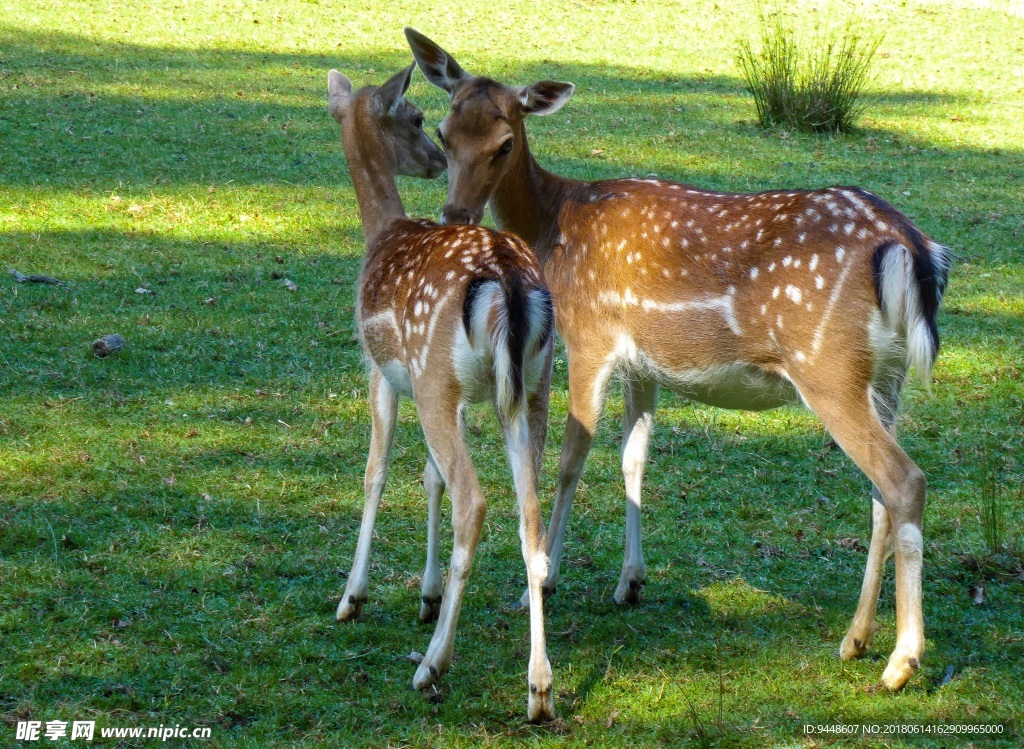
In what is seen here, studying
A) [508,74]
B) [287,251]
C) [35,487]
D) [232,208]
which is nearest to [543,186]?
[35,487]

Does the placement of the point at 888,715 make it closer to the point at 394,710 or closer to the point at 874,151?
the point at 394,710

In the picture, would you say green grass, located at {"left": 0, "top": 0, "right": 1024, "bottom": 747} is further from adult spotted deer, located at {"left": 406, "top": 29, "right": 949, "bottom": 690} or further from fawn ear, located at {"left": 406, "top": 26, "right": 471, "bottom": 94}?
fawn ear, located at {"left": 406, "top": 26, "right": 471, "bottom": 94}

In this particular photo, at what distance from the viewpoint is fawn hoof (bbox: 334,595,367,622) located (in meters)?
4.91

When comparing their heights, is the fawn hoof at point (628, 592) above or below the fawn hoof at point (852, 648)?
below

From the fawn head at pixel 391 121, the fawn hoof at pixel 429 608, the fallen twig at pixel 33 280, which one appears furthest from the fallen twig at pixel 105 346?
the fawn hoof at pixel 429 608

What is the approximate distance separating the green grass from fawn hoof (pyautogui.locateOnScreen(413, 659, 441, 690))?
7 centimetres

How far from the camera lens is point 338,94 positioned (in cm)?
589

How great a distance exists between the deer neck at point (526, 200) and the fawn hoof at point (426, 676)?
225 cm

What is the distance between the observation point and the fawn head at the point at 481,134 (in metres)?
5.64

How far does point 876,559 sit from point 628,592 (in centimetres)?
110

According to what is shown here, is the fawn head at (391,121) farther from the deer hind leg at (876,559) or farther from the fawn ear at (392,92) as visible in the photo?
the deer hind leg at (876,559)

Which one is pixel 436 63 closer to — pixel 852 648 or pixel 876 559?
pixel 876 559

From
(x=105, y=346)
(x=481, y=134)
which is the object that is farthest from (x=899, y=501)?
(x=105, y=346)

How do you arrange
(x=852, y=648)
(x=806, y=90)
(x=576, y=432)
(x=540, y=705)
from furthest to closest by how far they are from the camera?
(x=806, y=90)
(x=576, y=432)
(x=852, y=648)
(x=540, y=705)
